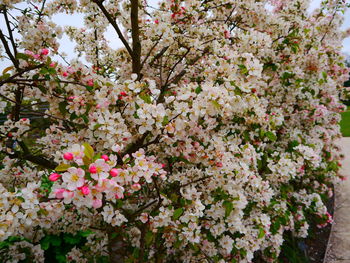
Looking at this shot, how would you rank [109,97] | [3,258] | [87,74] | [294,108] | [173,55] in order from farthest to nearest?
[294,108] → [173,55] → [3,258] → [87,74] → [109,97]

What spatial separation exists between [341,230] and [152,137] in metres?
4.79

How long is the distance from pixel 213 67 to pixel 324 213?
124 inches

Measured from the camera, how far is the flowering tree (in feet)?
5.82

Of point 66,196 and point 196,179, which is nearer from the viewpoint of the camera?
point 66,196

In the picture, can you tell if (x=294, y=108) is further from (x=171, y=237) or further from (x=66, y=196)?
(x=66, y=196)

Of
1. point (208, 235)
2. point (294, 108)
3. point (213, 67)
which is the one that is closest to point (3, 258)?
point (208, 235)

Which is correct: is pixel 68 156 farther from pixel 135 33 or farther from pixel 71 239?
pixel 71 239

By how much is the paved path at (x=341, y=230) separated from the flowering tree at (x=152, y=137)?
70cm

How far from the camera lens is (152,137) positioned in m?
2.62

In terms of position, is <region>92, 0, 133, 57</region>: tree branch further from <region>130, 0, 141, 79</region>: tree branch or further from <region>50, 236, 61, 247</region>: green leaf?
<region>50, 236, 61, 247</region>: green leaf

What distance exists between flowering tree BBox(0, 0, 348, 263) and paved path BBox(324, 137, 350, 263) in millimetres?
704

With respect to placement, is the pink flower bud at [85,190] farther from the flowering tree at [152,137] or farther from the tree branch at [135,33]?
the tree branch at [135,33]

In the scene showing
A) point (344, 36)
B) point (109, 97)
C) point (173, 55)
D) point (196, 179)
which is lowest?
point (196, 179)

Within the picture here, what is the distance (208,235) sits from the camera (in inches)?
105
